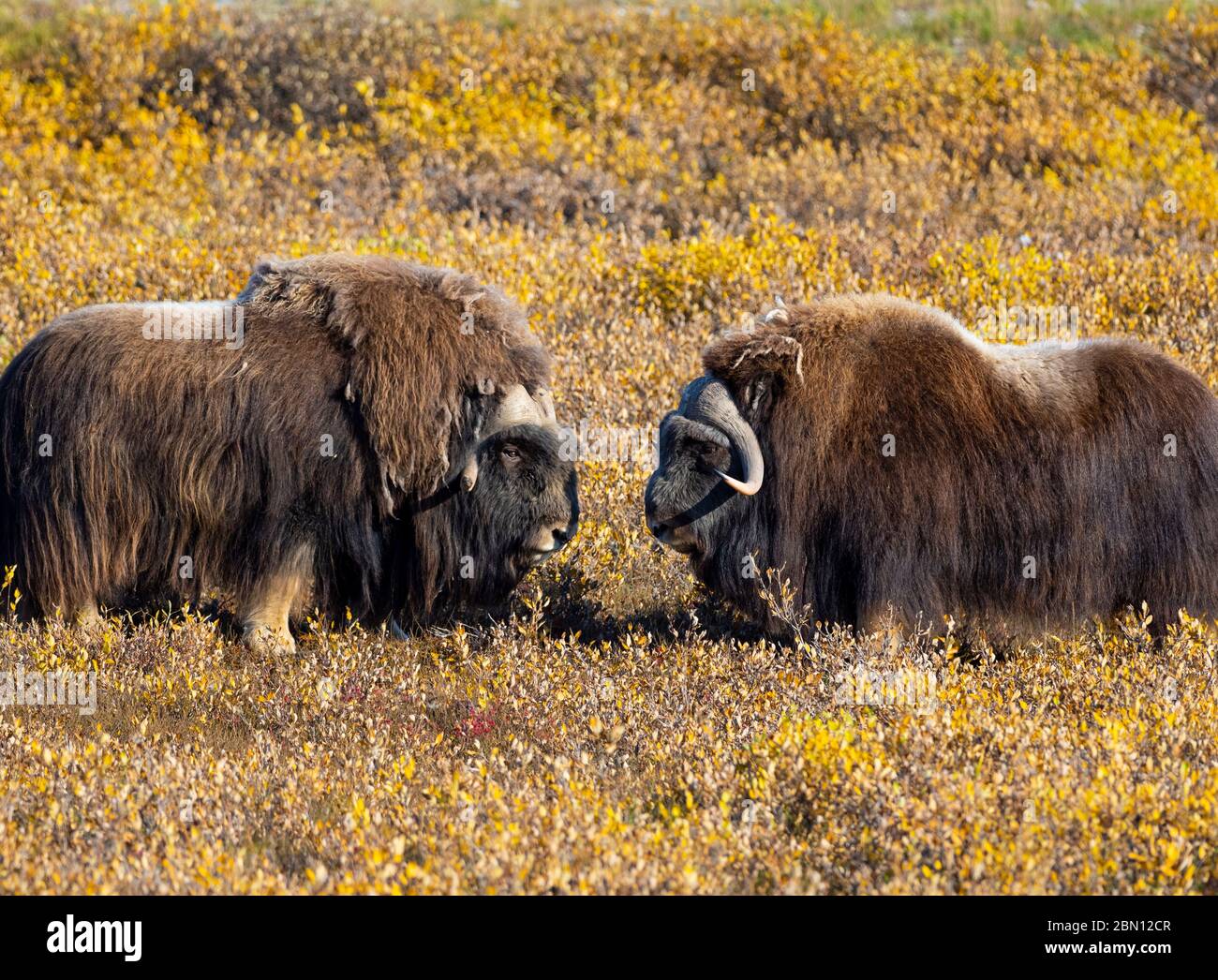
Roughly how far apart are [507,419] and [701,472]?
66cm

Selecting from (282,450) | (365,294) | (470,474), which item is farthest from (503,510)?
(365,294)

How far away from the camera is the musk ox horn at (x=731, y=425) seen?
4352mm

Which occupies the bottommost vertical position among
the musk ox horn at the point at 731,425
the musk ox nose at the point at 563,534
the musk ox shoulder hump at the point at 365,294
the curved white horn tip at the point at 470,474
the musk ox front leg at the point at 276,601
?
the musk ox front leg at the point at 276,601

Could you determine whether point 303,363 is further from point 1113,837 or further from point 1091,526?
point 1113,837

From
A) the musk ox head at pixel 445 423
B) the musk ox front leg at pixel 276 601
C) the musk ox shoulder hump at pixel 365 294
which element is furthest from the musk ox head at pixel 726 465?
the musk ox front leg at pixel 276 601

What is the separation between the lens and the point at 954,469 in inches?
171

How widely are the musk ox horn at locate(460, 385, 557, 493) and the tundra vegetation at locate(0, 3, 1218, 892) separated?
1.79 ft

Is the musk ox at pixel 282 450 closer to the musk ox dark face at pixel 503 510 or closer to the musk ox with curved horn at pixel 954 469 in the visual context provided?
the musk ox dark face at pixel 503 510

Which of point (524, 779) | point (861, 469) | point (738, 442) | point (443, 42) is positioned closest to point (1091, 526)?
point (861, 469)

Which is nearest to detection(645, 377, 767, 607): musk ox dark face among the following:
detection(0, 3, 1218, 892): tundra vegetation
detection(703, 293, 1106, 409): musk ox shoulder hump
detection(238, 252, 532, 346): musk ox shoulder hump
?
detection(703, 293, 1106, 409): musk ox shoulder hump

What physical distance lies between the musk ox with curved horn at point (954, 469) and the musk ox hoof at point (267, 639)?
138 cm

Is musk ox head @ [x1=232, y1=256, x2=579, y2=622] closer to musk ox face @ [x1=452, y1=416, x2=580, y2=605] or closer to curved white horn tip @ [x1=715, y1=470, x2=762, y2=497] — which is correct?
musk ox face @ [x1=452, y1=416, x2=580, y2=605]

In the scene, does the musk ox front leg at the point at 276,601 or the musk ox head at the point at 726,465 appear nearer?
the musk ox head at the point at 726,465

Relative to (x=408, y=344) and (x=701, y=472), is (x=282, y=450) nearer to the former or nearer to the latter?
(x=408, y=344)
